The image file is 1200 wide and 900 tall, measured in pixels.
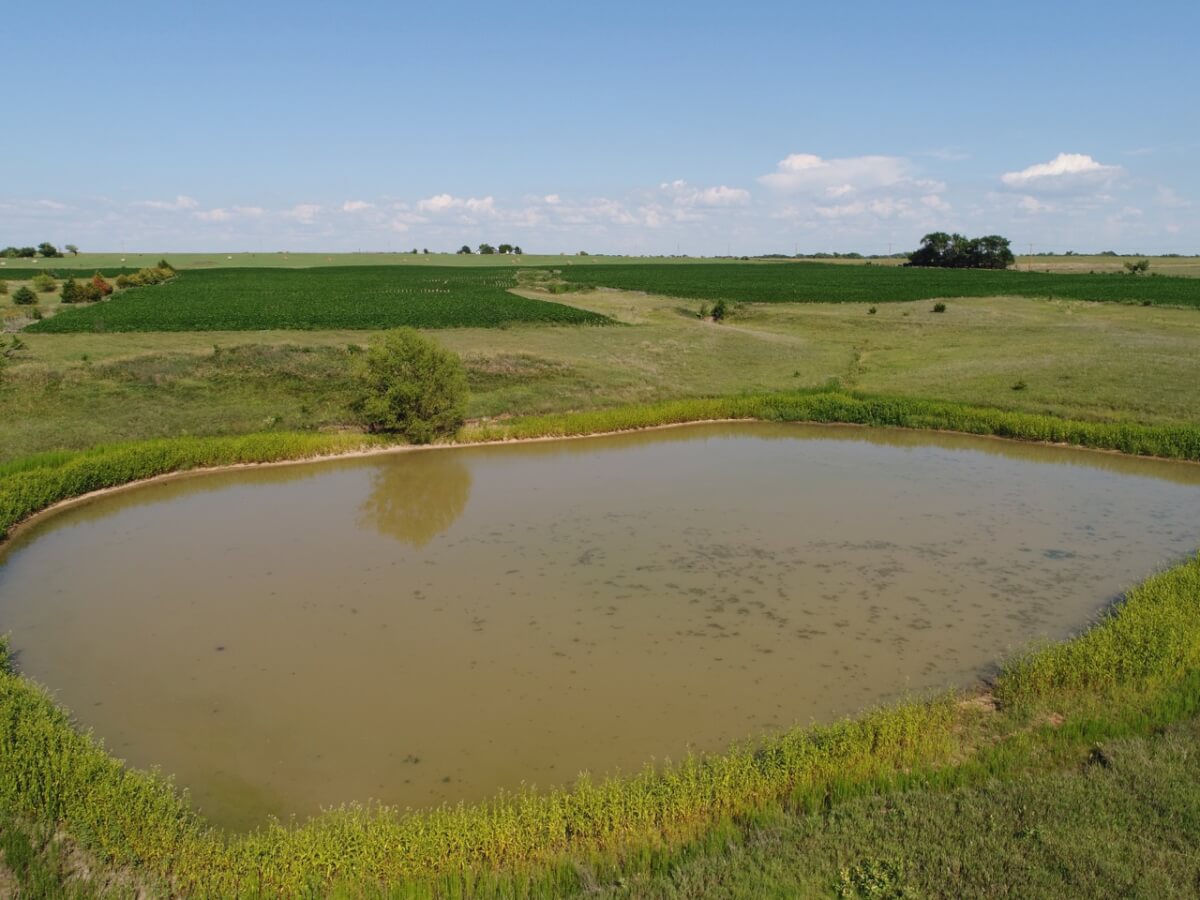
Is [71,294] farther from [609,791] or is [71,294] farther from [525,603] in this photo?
[609,791]

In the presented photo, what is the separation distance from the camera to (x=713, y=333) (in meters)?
44.3

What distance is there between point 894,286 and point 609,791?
74.0 metres

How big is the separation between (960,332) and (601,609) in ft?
130

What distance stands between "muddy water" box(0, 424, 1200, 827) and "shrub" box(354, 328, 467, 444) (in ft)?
9.45

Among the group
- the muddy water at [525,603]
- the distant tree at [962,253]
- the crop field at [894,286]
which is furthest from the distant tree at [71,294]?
the distant tree at [962,253]

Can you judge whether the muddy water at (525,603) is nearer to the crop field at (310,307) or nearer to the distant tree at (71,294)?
the crop field at (310,307)

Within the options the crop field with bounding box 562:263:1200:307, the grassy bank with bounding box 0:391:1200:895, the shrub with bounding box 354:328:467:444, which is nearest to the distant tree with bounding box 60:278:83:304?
the shrub with bounding box 354:328:467:444

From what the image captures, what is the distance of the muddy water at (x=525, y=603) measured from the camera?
10.1 meters

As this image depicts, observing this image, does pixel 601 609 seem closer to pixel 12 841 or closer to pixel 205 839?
pixel 205 839

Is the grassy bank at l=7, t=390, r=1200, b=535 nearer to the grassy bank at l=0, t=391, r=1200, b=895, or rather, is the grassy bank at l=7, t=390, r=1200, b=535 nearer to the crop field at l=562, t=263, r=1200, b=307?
the grassy bank at l=0, t=391, r=1200, b=895

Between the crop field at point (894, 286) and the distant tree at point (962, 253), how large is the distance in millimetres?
13044

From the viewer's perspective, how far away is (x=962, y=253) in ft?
358

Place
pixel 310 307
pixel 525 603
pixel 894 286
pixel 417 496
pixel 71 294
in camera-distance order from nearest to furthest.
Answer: pixel 525 603
pixel 417 496
pixel 310 307
pixel 71 294
pixel 894 286

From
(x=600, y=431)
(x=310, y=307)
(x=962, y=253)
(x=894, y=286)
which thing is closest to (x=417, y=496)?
(x=600, y=431)
